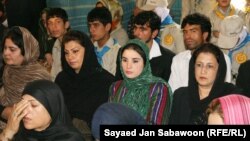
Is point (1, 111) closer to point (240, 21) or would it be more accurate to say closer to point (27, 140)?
point (27, 140)

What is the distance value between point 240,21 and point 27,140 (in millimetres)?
2864

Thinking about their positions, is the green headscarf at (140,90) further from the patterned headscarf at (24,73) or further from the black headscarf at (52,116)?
the patterned headscarf at (24,73)

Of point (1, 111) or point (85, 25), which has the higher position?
point (85, 25)

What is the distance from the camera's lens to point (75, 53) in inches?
167

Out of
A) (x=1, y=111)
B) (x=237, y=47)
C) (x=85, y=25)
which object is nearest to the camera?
(x=1, y=111)

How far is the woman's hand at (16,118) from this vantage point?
312cm

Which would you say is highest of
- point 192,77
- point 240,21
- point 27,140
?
point 240,21

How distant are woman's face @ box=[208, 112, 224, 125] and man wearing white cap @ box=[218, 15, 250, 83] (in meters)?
2.54

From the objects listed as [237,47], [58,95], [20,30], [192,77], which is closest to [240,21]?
[237,47]

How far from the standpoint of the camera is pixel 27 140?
3.22 meters

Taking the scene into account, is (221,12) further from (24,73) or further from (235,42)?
(24,73)

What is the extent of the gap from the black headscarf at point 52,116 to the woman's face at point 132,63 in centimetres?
78

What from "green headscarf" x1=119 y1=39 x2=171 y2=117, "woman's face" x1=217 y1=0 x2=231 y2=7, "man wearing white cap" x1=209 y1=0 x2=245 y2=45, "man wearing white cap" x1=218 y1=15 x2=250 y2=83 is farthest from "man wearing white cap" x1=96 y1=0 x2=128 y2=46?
"green headscarf" x1=119 y1=39 x2=171 y2=117

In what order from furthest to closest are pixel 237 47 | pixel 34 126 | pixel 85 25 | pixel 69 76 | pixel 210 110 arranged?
pixel 85 25, pixel 237 47, pixel 69 76, pixel 34 126, pixel 210 110
